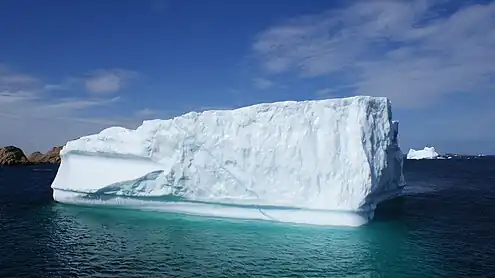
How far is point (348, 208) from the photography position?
16516 millimetres

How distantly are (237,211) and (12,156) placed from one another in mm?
62079

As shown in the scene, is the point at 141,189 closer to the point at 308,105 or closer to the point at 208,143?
the point at 208,143

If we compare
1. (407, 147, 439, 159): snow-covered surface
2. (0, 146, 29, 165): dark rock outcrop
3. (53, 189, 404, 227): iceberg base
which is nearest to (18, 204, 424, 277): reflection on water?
(53, 189, 404, 227): iceberg base

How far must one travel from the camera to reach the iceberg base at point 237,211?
17.0 meters

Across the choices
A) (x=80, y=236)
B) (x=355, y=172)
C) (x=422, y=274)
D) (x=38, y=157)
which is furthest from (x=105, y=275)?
(x=38, y=157)

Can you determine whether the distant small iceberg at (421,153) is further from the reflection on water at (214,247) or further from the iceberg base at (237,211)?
the reflection on water at (214,247)

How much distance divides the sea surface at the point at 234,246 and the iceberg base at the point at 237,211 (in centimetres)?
36

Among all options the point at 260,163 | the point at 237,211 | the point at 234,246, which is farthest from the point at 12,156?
the point at 234,246

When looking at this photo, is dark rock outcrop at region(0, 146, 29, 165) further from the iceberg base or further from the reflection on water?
the reflection on water

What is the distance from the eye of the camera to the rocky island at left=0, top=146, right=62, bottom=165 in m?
67.6

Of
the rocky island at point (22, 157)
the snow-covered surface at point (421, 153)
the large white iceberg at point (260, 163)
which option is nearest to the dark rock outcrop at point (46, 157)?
the rocky island at point (22, 157)

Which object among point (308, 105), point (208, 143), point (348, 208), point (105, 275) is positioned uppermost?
point (308, 105)

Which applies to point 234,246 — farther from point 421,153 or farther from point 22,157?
point 421,153

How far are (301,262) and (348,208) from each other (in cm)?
461
